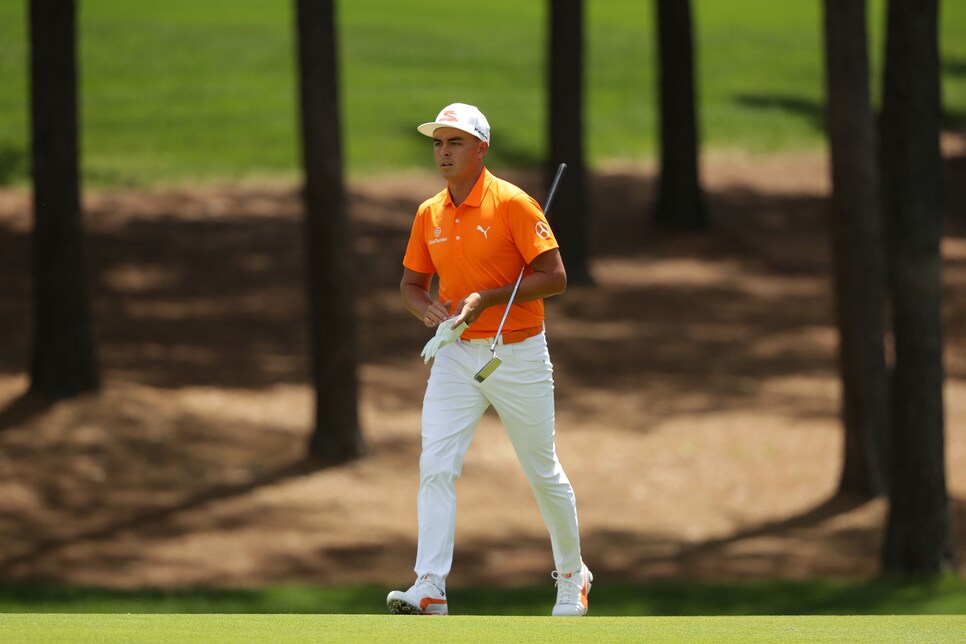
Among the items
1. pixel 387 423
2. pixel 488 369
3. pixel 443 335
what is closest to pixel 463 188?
pixel 443 335

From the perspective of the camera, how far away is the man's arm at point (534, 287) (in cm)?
678

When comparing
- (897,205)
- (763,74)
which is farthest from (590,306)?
(763,74)

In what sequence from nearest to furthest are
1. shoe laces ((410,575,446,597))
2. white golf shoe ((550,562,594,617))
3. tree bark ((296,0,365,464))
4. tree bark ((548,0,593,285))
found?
shoe laces ((410,575,446,597)) → white golf shoe ((550,562,594,617)) → tree bark ((296,0,365,464)) → tree bark ((548,0,593,285))

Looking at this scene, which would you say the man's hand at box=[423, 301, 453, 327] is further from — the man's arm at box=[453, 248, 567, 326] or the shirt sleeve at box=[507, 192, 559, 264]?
the shirt sleeve at box=[507, 192, 559, 264]

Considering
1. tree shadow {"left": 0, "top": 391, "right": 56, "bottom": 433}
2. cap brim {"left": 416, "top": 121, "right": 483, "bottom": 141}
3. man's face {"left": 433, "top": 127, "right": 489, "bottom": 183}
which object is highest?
cap brim {"left": 416, "top": 121, "right": 483, "bottom": 141}

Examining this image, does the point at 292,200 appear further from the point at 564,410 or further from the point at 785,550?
the point at 785,550

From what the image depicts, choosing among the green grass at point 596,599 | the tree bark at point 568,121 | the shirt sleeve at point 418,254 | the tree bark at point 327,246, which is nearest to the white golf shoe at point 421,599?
the shirt sleeve at point 418,254

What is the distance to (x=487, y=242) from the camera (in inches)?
271

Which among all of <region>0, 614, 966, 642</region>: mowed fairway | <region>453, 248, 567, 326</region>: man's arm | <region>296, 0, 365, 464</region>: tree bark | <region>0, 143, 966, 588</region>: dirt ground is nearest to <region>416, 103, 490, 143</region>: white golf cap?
<region>453, 248, 567, 326</region>: man's arm

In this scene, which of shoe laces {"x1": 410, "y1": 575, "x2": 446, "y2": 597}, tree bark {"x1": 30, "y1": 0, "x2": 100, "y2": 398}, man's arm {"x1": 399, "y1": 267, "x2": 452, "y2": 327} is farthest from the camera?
tree bark {"x1": 30, "y1": 0, "x2": 100, "y2": 398}

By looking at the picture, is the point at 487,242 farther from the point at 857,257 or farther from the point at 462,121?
the point at 857,257

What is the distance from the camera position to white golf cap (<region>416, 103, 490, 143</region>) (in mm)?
6840

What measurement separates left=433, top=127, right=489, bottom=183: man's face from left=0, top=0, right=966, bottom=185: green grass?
19.5 m

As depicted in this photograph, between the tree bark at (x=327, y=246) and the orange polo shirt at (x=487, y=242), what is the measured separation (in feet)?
25.5
